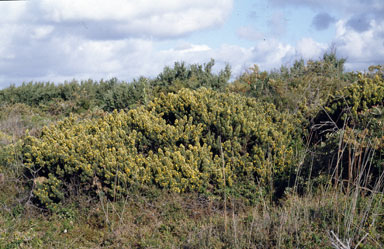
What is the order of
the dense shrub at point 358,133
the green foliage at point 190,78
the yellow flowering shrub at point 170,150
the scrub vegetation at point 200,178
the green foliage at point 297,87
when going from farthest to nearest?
the green foliage at point 190,78
the green foliage at point 297,87
the yellow flowering shrub at point 170,150
the dense shrub at point 358,133
the scrub vegetation at point 200,178

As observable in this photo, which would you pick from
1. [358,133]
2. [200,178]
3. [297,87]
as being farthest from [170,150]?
[297,87]

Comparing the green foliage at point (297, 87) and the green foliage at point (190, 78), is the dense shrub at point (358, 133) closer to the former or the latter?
the green foliage at point (297, 87)

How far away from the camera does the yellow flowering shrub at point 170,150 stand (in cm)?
544

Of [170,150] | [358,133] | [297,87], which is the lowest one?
[170,150]

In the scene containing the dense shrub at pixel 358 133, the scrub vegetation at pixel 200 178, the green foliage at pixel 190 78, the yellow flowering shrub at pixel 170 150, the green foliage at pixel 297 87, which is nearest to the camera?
the scrub vegetation at pixel 200 178

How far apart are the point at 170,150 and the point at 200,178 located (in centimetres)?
68

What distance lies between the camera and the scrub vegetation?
435 cm

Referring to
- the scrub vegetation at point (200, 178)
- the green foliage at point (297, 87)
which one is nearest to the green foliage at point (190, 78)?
the green foliage at point (297, 87)

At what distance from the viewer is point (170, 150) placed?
19.1ft

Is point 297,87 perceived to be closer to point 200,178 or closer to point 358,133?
point 358,133

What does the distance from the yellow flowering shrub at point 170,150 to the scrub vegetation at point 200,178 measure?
0.06 feet

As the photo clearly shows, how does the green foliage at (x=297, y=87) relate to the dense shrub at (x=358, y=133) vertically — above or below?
above

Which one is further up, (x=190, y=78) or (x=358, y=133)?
(x=190, y=78)

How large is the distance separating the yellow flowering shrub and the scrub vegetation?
0.06 ft
